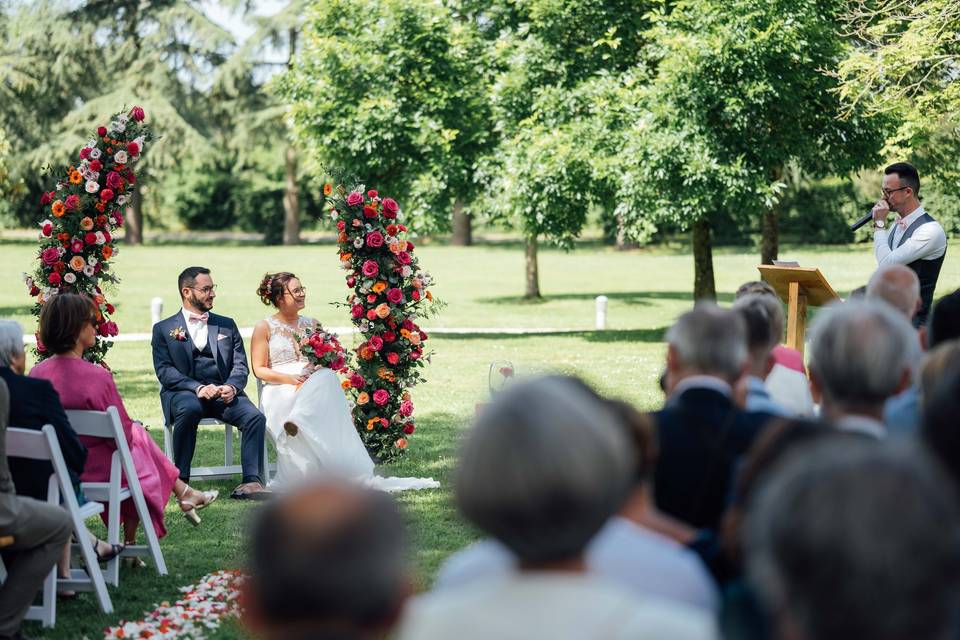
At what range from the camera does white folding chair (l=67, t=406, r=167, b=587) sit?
19.6 ft

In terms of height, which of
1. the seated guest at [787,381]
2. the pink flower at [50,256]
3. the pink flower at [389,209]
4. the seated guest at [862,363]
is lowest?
the seated guest at [787,381]

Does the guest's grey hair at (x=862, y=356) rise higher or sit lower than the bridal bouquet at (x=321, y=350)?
higher

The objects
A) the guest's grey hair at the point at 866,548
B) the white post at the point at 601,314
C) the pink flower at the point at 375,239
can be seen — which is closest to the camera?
the guest's grey hair at the point at 866,548

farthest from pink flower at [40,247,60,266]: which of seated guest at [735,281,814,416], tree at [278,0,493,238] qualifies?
tree at [278,0,493,238]

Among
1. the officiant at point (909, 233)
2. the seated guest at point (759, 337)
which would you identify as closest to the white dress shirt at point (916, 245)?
the officiant at point (909, 233)

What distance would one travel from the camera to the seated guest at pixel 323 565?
177 cm

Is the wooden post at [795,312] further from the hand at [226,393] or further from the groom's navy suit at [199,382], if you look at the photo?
the hand at [226,393]

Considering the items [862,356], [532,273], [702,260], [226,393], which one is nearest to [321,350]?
[226,393]

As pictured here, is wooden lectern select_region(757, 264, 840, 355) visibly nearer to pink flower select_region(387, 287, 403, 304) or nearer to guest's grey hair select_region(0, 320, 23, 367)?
pink flower select_region(387, 287, 403, 304)

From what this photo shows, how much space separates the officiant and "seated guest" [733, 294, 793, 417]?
10.8 ft

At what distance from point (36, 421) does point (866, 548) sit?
459 centimetres

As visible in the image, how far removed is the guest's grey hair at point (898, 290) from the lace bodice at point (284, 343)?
5383 mm

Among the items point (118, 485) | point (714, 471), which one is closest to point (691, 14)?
point (118, 485)

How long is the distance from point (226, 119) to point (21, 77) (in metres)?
8.81
